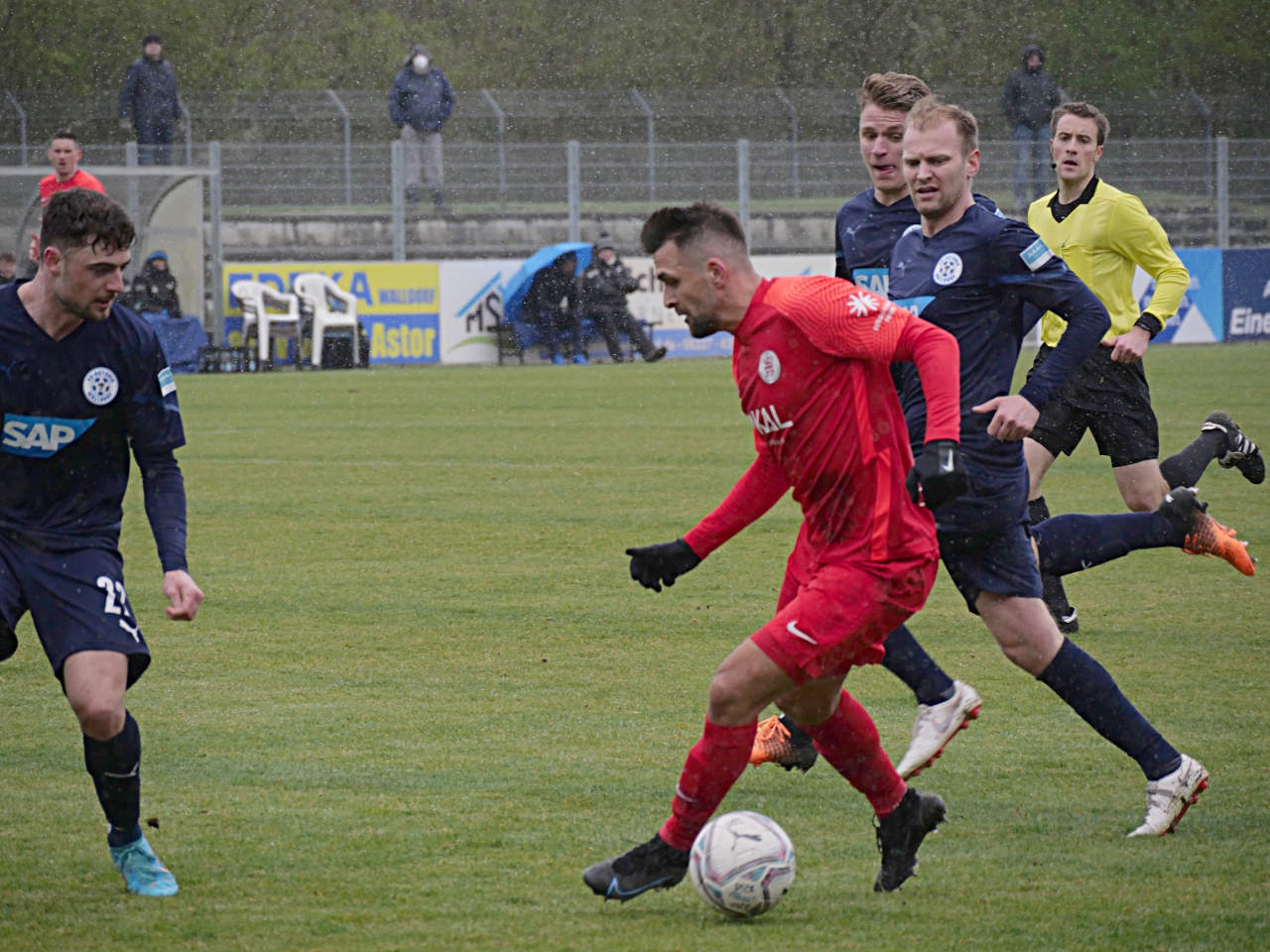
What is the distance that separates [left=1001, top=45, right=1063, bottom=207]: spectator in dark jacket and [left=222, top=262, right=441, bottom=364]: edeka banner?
30.1 ft

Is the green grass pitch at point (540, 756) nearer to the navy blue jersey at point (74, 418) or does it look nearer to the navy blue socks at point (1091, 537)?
the navy blue socks at point (1091, 537)

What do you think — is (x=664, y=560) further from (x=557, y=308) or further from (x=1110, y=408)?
(x=557, y=308)

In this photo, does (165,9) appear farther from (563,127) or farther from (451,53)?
(563,127)

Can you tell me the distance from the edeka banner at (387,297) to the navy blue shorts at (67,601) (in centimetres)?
1989

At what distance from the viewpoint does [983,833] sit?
4668 millimetres

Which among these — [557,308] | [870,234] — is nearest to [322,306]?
[557,308]

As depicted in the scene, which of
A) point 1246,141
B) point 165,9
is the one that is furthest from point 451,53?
point 1246,141

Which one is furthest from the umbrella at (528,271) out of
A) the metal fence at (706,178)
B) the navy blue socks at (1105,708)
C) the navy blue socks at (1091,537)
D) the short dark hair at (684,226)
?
the short dark hair at (684,226)

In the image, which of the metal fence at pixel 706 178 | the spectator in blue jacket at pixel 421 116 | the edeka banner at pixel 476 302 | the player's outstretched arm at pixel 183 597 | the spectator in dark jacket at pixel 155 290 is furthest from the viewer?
the spectator in blue jacket at pixel 421 116

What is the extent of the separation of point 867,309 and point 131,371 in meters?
1.79

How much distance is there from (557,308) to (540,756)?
19454 millimetres

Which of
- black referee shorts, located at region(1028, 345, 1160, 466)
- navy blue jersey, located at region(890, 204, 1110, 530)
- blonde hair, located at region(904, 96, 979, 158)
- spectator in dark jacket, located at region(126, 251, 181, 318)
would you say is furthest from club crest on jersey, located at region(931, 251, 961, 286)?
spectator in dark jacket, located at region(126, 251, 181, 318)

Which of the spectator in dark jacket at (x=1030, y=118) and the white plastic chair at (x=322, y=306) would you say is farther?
the spectator in dark jacket at (x=1030, y=118)

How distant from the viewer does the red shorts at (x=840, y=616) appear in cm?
397
